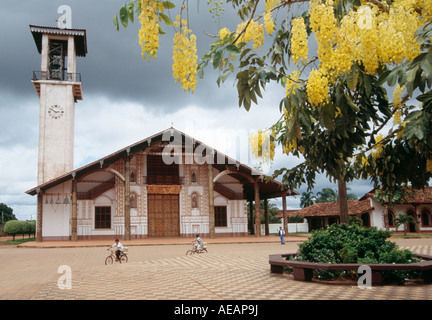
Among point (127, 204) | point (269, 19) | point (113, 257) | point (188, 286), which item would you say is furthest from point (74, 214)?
point (269, 19)

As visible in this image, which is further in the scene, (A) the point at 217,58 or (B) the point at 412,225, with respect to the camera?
(B) the point at 412,225

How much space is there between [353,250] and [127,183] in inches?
676

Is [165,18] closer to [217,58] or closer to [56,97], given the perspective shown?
[217,58]

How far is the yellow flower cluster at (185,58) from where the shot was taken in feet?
11.1

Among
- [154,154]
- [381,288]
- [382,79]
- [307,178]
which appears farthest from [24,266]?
[154,154]

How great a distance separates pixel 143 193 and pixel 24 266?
1302cm

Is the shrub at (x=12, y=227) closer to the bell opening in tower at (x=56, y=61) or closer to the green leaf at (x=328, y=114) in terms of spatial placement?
the bell opening in tower at (x=56, y=61)

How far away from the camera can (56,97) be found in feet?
87.2

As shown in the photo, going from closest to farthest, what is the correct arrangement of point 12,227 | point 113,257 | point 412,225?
point 113,257, point 12,227, point 412,225

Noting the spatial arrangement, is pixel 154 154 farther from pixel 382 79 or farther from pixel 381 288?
pixel 382 79

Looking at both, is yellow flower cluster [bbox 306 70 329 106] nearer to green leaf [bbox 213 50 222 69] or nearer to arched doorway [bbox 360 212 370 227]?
green leaf [bbox 213 50 222 69]

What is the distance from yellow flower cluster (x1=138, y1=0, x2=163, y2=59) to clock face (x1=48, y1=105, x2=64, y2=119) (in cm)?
2548

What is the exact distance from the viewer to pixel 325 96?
3.69 m

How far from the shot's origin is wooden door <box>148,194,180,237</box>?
25.1 meters
